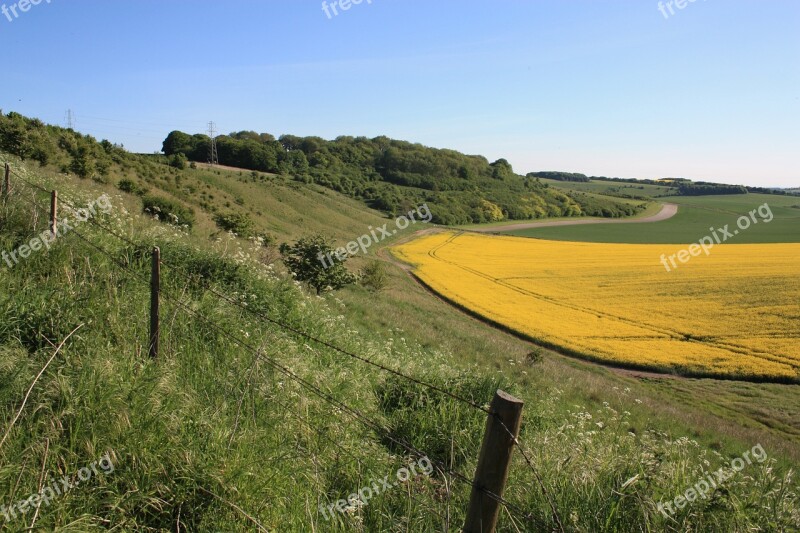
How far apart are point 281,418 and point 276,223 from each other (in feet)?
146

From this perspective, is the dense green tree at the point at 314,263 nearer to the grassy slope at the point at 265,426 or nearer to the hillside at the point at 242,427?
the grassy slope at the point at 265,426

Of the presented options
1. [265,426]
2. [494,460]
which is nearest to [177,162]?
[265,426]

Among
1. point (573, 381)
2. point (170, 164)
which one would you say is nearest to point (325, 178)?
point (170, 164)

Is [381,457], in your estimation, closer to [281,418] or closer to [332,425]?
[332,425]

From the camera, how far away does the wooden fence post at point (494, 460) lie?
2271 mm

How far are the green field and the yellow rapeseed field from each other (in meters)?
13.7

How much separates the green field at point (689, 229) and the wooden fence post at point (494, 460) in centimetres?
6327

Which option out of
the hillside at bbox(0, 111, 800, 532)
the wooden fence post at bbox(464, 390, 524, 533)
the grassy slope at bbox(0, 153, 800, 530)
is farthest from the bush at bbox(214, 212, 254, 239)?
the wooden fence post at bbox(464, 390, 524, 533)

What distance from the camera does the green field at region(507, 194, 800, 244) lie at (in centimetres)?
6119

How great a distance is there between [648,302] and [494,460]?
29.2 meters

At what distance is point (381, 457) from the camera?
172 inches

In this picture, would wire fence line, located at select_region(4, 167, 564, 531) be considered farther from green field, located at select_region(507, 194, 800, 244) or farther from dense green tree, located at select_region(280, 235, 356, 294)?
green field, located at select_region(507, 194, 800, 244)

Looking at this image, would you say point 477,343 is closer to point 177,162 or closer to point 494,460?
point 494,460

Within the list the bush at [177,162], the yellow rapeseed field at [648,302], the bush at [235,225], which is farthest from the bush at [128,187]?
the bush at [177,162]
